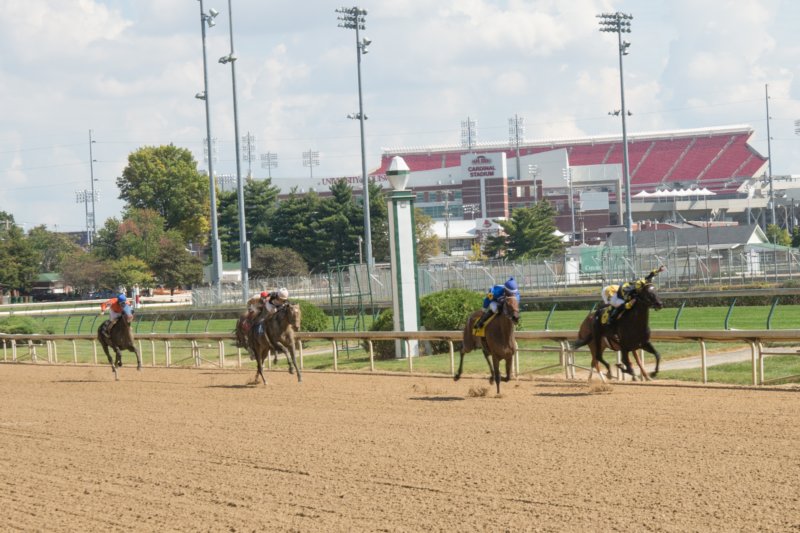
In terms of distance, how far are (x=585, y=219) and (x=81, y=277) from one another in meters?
59.5

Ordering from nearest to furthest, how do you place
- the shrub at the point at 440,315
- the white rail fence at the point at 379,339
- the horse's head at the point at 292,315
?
the white rail fence at the point at 379,339
the horse's head at the point at 292,315
the shrub at the point at 440,315

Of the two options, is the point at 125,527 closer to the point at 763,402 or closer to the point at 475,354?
the point at 763,402

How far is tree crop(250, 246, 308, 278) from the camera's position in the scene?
71062 millimetres

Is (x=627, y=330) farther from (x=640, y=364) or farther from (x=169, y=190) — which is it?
(x=169, y=190)

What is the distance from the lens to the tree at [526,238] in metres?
75.6

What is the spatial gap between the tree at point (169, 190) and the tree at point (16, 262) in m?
11.8

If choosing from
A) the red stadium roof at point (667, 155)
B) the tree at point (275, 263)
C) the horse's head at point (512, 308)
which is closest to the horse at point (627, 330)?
the horse's head at point (512, 308)

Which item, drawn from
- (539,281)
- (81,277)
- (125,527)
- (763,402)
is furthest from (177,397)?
(81,277)

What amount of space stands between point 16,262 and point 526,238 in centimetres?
3852

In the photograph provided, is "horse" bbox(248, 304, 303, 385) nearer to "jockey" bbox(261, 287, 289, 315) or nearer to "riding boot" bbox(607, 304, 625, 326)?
"jockey" bbox(261, 287, 289, 315)

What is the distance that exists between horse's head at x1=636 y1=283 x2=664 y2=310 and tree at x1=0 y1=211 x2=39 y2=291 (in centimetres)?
7773

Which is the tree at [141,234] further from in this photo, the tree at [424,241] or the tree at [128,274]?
the tree at [424,241]

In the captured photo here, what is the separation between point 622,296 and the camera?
14336 mm

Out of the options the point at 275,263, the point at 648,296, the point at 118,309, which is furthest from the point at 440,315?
the point at 275,263
